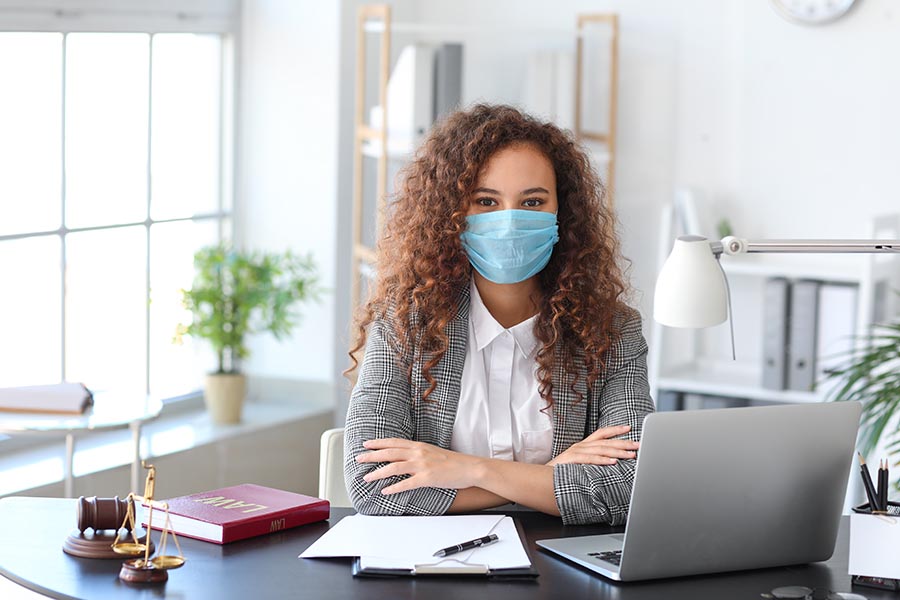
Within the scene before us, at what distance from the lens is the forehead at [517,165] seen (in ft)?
6.95

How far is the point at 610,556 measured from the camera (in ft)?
5.48

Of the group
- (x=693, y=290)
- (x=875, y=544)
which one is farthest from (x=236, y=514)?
(x=875, y=544)

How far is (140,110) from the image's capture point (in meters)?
3.63

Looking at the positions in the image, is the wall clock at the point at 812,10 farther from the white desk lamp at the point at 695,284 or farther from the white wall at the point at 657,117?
the white desk lamp at the point at 695,284

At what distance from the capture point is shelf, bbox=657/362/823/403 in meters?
3.58

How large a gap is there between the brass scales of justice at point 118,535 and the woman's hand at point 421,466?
0.35m

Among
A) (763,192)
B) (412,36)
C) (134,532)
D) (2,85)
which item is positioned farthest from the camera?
(412,36)

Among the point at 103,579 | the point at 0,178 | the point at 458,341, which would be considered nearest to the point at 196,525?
the point at 103,579

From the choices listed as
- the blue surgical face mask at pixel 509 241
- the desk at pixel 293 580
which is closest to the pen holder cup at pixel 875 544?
the desk at pixel 293 580

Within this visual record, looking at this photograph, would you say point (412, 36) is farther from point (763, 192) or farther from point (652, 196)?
point (763, 192)

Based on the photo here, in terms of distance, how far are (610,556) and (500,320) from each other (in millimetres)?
623

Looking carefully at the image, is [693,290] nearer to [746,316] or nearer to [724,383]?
[724,383]

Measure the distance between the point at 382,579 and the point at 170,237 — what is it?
2.42 m

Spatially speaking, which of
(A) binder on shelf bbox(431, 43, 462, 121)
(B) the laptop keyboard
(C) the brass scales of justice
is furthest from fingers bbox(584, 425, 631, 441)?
(A) binder on shelf bbox(431, 43, 462, 121)
